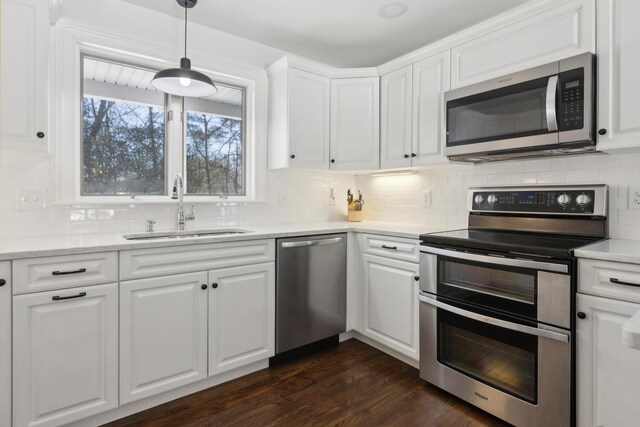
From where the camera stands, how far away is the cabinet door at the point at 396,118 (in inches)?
108

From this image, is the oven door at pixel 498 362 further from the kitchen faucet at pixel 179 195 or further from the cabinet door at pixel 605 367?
the kitchen faucet at pixel 179 195

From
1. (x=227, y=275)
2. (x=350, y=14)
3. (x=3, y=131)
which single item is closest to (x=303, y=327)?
(x=227, y=275)

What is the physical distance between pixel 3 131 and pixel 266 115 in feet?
5.71

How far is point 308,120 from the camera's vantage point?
2.91 m

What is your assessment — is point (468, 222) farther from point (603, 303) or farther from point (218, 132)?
point (218, 132)

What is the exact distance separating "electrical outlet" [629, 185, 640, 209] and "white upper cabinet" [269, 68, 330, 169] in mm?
2023

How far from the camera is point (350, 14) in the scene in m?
2.53

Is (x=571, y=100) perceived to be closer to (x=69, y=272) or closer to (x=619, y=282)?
(x=619, y=282)

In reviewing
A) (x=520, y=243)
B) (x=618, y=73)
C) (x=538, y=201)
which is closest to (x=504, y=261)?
(x=520, y=243)

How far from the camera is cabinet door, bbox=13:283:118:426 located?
159 centimetres

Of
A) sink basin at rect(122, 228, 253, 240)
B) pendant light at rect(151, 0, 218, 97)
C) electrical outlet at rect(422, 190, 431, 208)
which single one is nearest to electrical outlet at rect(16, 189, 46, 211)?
sink basin at rect(122, 228, 253, 240)

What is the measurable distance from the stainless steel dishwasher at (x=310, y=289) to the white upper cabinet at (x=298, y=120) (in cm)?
72

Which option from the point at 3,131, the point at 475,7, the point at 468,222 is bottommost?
the point at 468,222

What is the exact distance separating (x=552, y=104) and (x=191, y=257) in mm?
2147
